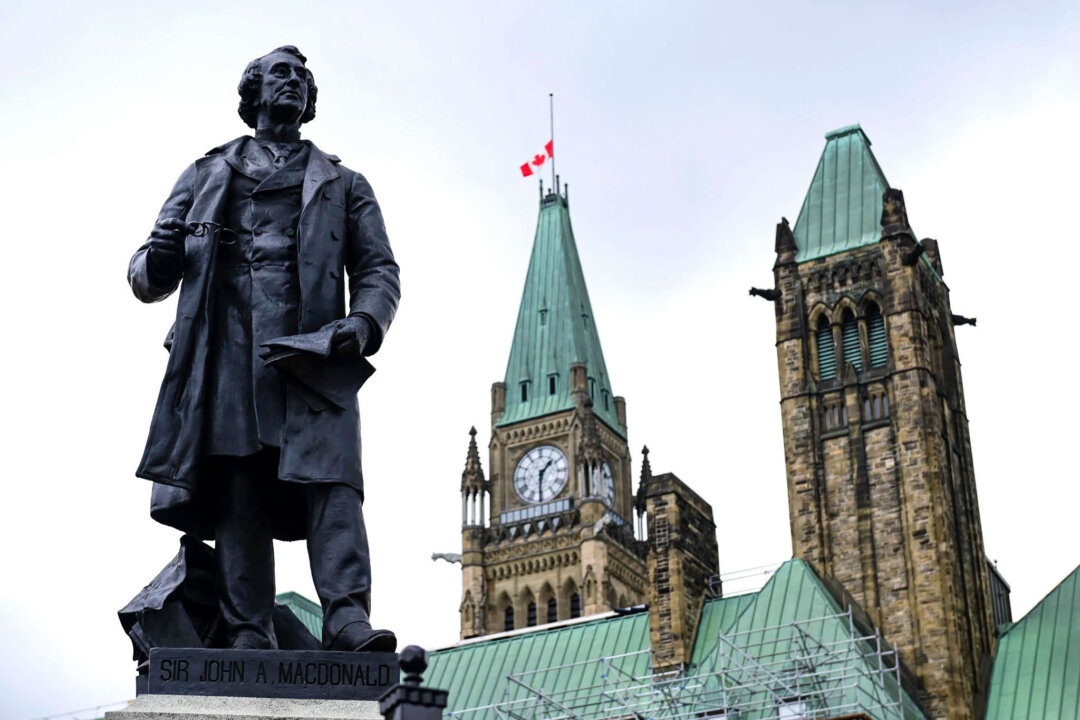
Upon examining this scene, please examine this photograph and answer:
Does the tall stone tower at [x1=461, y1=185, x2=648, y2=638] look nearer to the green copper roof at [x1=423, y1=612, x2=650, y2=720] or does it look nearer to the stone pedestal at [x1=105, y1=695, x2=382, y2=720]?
the green copper roof at [x1=423, y1=612, x2=650, y2=720]

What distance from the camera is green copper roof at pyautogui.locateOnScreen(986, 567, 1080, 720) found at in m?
42.3

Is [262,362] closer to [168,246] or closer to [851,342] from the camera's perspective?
[168,246]

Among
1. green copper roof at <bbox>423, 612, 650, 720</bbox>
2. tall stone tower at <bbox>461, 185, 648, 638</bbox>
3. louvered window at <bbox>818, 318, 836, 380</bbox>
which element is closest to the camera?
green copper roof at <bbox>423, 612, 650, 720</bbox>

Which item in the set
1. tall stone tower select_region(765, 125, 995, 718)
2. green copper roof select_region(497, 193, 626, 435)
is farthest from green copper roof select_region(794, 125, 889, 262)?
green copper roof select_region(497, 193, 626, 435)

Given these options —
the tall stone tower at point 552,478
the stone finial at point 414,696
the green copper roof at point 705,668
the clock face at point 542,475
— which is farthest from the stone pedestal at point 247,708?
the clock face at point 542,475

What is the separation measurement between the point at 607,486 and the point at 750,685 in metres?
56.8

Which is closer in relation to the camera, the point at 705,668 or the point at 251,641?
the point at 251,641

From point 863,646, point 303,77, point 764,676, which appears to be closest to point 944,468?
point 863,646

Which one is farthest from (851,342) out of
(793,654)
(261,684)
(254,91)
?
(261,684)

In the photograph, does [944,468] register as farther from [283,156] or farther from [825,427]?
[283,156]

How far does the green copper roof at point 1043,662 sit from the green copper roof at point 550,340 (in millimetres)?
50661

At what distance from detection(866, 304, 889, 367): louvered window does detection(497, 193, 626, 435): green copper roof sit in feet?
149

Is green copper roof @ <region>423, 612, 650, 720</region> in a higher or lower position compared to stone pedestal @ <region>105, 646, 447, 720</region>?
higher

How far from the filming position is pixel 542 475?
314ft
